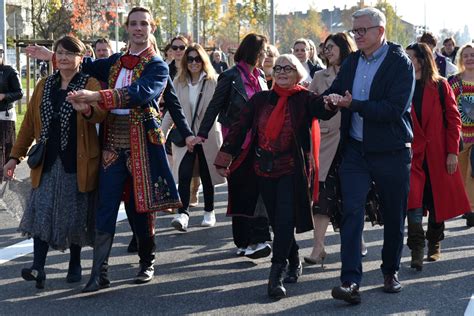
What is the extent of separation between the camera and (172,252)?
8.38 metres

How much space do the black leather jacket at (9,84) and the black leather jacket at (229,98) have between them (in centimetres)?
387

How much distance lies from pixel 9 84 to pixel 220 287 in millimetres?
5396

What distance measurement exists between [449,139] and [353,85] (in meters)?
1.45

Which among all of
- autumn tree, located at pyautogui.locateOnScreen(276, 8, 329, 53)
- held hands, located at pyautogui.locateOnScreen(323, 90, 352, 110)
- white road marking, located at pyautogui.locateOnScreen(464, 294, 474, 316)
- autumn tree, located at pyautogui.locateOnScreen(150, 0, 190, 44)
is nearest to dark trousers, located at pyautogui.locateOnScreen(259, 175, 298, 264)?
held hands, located at pyautogui.locateOnScreen(323, 90, 352, 110)

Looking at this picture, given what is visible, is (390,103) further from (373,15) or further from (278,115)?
(278,115)

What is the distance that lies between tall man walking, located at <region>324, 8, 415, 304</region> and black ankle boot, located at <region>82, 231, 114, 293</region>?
5.29 feet

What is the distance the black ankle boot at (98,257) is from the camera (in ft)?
22.0

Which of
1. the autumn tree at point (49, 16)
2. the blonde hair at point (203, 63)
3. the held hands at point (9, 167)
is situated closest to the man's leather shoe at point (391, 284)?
the held hands at point (9, 167)

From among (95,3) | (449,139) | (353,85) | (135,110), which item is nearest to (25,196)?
(135,110)

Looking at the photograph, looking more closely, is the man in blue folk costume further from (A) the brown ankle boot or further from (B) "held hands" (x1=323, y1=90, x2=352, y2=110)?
(A) the brown ankle boot

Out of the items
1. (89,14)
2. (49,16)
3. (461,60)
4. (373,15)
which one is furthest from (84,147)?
(89,14)

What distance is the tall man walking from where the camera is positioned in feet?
20.9

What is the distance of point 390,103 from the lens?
634 centimetres

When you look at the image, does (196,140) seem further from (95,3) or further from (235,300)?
(95,3)
